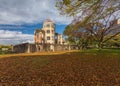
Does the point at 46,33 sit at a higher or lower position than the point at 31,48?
higher

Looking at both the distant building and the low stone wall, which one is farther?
the distant building

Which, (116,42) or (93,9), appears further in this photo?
(116,42)

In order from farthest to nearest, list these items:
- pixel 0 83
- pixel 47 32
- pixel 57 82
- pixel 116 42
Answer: pixel 47 32, pixel 116 42, pixel 57 82, pixel 0 83

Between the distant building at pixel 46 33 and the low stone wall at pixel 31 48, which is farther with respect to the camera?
the distant building at pixel 46 33

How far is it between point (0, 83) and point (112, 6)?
8.79m

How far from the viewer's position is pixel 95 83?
719 centimetres

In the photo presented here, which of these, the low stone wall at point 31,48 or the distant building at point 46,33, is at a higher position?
the distant building at point 46,33

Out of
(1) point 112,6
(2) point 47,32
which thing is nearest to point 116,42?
(2) point 47,32

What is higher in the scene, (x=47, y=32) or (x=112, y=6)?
(x=47, y=32)

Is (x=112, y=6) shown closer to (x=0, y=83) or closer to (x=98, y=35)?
(x=0, y=83)

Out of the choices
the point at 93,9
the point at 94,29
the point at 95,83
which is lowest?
the point at 95,83

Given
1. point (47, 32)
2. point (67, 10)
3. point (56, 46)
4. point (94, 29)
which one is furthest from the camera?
point (47, 32)

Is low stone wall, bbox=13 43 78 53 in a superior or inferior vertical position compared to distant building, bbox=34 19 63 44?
inferior

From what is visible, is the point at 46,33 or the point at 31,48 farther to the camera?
Result: the point at 46,33
